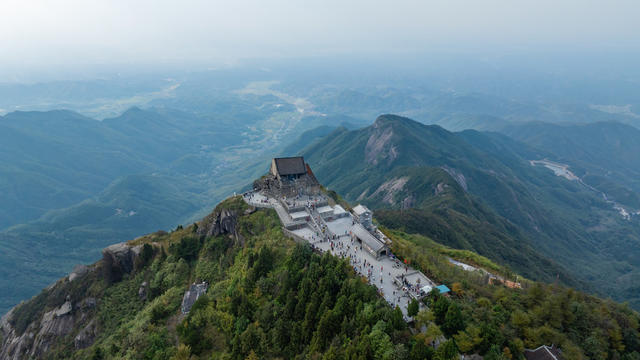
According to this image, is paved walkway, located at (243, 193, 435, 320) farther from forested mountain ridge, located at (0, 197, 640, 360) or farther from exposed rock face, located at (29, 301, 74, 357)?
exposed rock face, located at (29, 301, 74, 357)

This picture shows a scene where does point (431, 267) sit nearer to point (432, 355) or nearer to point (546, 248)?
point (432, 355)

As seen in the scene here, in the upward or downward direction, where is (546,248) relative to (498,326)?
downward

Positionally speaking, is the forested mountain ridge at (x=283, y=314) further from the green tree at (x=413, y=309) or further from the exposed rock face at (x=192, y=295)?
the exposed rock face at (x=192, y=295)

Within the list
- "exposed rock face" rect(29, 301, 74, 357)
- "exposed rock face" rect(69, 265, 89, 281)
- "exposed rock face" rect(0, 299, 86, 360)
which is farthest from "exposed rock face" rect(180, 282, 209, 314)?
"exposed rock face" rect(69, 265, 89, 281)

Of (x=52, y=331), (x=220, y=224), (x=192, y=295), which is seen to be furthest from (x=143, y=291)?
(x=52, y=331)

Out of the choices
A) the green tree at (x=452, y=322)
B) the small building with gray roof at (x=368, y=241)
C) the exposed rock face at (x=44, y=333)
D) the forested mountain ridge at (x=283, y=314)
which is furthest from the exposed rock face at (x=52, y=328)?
the green tree at (x=452, y=322)

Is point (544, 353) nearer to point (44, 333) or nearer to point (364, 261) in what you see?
point (364, 261)

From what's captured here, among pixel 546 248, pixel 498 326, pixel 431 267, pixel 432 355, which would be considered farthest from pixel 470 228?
pixel 432 355
